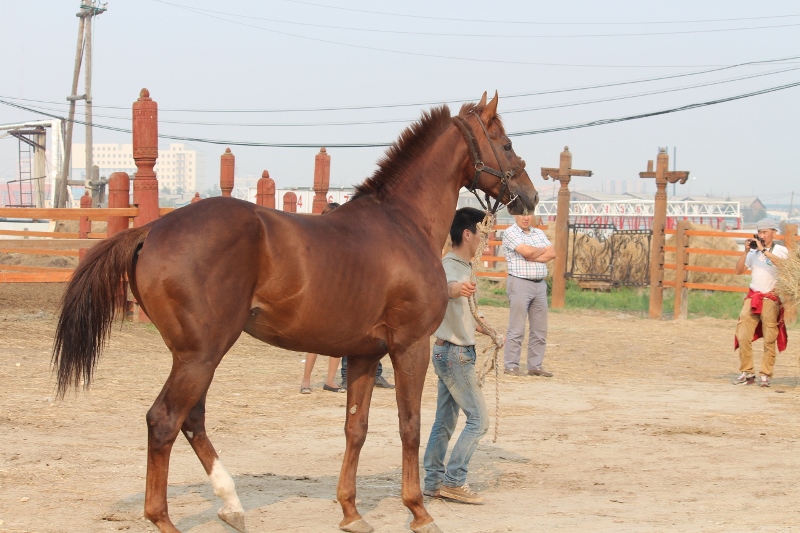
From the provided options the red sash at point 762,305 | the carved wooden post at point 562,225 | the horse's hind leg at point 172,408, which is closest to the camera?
the horse's hind leg at point 172,408

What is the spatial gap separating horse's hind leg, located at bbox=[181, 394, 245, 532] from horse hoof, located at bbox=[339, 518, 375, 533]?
56cm

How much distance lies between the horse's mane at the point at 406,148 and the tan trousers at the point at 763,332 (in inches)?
238

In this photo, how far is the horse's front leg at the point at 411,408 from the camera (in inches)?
190

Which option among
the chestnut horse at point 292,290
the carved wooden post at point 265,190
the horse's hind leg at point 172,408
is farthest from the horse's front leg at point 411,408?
the carved wooden post at point 265,190

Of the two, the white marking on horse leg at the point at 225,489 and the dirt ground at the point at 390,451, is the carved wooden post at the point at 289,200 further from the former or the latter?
the white marking on horse leg at the point at 225,489

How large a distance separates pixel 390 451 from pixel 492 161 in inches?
98.5

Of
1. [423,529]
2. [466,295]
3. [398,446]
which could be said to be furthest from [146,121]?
[423,529]

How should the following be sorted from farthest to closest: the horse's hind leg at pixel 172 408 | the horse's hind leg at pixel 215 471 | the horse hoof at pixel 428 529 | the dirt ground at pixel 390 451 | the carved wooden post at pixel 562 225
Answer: the carved wooden post at pixel 562 225, the dirt ground at pixel 390 451, the horse hoof at pixel 428 529, the horse's hind leg at pixel 215 471, the horse's hind leg at pixel 172 408

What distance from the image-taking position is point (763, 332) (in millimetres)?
10266

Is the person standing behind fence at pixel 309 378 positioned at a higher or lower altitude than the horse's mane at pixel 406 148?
lower

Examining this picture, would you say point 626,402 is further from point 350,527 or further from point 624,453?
point 350,527

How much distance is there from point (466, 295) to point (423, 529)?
137 centimetres

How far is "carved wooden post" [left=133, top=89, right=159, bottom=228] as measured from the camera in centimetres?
1173

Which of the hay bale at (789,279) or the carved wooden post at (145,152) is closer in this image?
the hay bale at (789,279)
